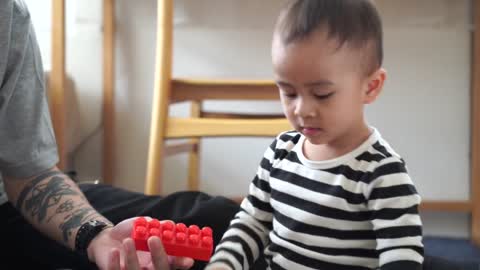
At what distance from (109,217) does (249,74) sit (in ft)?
2.83

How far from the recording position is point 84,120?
65.9 inches

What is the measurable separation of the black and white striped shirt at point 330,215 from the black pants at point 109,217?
0.49 feet

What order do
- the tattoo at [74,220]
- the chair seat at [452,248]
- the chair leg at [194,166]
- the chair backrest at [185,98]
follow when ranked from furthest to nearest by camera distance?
the chair leg at [194,166] → the chair seat at [452,248] → the chair backrest at [185,98] → the tattoo at [74,220]

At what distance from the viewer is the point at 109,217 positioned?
89 centimetres

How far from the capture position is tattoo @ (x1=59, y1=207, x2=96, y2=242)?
77 cm

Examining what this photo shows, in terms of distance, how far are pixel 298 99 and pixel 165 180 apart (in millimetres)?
1167

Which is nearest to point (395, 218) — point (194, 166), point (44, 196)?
point (44, 196)

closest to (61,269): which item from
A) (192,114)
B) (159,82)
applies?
(159,82)

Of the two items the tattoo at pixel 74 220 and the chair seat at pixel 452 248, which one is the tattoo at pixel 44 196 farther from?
the chair seat at pixel 452 248

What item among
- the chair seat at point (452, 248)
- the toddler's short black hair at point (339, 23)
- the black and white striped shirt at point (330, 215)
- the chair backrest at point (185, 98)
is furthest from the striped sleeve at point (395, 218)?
the chair seat at point (452, 248)

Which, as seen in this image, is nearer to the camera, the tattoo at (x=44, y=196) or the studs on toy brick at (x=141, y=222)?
the studs on toy brick at (x=141, y=222)

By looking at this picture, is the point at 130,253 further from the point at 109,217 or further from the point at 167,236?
the point at 109,217

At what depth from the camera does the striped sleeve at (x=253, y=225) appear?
0.67 metres

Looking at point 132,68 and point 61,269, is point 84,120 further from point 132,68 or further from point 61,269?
point 61,269
